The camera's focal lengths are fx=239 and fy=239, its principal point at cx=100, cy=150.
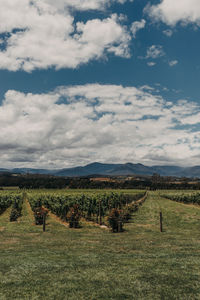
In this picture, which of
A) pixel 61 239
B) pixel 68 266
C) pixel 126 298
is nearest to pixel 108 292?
pixel 126 298

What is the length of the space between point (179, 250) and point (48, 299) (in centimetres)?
923

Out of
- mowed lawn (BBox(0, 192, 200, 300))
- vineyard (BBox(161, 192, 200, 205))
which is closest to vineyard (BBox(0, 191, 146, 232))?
mowed lawn (BBox(0, 192, 200, 300))

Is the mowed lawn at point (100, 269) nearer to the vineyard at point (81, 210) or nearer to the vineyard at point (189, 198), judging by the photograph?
the vineyard at point (81, 210)

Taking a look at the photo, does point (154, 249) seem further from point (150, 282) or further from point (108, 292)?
point (108, 292)

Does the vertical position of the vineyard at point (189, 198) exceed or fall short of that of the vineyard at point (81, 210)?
it falls short

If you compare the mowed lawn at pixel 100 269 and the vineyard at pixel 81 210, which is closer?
the mowed lawn at pixel 100 269

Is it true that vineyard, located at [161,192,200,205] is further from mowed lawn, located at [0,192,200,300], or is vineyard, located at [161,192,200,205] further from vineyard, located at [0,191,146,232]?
mowed lawn, located at [0,192,200,300]

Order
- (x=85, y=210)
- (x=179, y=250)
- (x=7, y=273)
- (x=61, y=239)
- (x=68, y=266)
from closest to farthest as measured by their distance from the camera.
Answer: (x=7, y=273)
(x=68, y=266)
(x=179, y=250)
(x=61, y=239)
(x=85, y=210)

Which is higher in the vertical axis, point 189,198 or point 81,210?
point 81,210

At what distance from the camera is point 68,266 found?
11.4 meters

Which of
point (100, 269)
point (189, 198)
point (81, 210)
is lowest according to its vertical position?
point (189, 198)

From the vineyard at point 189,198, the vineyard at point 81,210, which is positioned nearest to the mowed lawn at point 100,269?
the vineyard at point 81,210

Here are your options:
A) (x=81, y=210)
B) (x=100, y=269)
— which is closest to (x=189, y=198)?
(x=81, y=210)

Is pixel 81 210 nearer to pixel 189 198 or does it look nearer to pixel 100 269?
pixel 100 269
